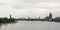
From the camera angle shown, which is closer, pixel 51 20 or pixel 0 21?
pixel 0 21

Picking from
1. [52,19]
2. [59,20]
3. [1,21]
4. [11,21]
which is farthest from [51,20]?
[1,21]

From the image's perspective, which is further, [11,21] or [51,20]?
[51,20]

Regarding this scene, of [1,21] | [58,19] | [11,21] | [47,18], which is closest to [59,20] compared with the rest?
[58,19]

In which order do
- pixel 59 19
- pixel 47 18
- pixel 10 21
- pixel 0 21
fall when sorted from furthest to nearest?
pixel 47 18
pixel 59 19
pixel 10 21
pixel 0 21

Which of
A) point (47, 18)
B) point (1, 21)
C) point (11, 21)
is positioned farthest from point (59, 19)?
point (1, 21)

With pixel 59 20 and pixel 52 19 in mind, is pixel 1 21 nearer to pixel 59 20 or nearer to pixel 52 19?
pixel 59 20

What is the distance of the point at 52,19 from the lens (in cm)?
19788

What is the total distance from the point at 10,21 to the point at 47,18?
7168 centimetres

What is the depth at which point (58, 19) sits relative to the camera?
16312 cm

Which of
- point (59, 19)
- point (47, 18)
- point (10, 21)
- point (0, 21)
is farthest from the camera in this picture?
point (47, 18)

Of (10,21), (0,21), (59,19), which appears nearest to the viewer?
(0,21)

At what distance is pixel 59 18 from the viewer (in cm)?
16412

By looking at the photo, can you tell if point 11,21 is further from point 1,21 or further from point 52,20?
point 52,20

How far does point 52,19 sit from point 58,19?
3478 centimetres
